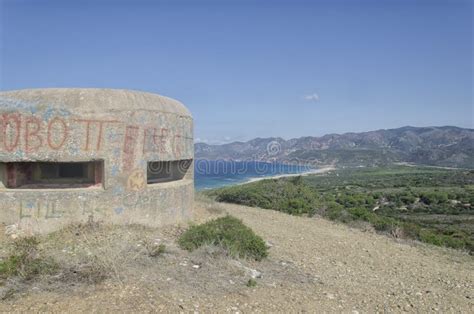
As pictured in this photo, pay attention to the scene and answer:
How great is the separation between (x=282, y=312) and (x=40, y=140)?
16.4 feet

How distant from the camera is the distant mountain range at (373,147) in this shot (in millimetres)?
97562

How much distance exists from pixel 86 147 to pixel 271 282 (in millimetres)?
4009

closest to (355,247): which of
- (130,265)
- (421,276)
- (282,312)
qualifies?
(421,276)

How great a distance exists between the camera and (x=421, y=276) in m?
6.19

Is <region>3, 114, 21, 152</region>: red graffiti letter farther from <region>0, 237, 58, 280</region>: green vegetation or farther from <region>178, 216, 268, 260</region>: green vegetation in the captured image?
<region>178, 216, 268, 260</region>: green vegetation

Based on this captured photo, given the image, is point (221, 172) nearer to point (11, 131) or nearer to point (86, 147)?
point (86, 147)

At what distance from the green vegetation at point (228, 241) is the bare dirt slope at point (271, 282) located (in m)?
0.21

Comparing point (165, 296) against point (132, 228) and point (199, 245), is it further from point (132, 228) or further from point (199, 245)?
point (132, 228)

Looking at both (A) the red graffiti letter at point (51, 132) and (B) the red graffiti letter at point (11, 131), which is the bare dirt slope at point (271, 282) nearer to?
(A) the red graffiti letter at point (51, 132)

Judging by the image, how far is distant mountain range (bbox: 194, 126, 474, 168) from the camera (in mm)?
97562

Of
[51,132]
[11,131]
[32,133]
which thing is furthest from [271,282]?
[11,131]

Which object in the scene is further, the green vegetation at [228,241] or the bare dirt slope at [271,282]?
the green vegetation at [228,241]

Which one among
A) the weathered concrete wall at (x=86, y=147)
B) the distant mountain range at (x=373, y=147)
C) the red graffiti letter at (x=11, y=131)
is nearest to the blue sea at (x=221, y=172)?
the distant mountain range at (x=373, y=147)

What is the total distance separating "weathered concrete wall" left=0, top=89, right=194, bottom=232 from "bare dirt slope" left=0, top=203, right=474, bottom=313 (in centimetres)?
59
